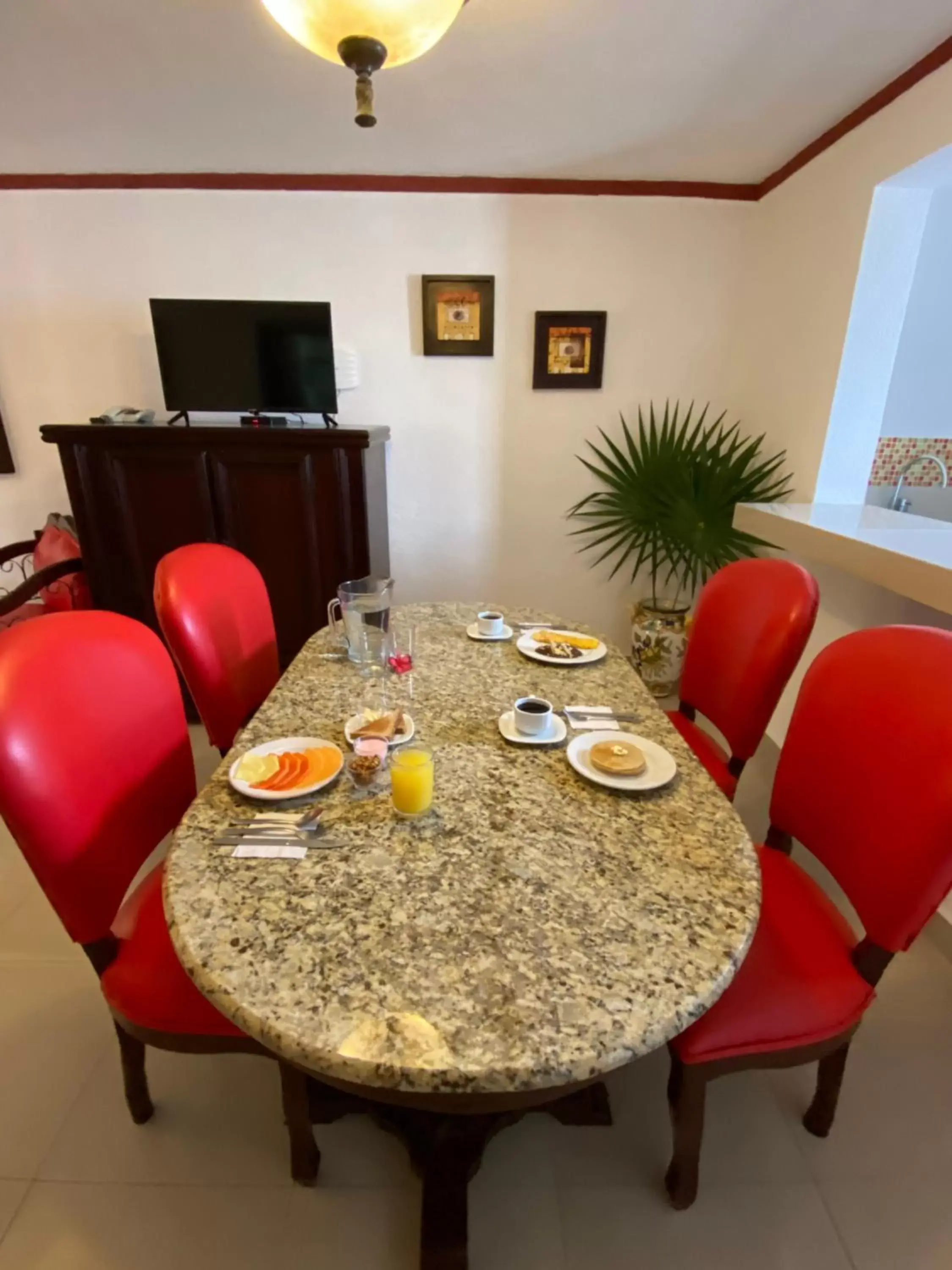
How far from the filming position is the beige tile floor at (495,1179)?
1.00m

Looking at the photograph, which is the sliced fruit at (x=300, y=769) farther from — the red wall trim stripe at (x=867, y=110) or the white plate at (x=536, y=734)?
the red wall trim stripe at (x=867, y=110)

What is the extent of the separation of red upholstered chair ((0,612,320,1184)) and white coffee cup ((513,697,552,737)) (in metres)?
0.64

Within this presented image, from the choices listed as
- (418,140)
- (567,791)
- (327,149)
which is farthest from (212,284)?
(567,791)

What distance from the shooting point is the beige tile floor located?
1005 mm

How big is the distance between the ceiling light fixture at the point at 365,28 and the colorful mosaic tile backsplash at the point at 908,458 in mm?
2145

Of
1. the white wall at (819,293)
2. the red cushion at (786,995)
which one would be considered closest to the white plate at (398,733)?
the red cushion at (786,995)

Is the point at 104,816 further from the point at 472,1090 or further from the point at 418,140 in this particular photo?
the point at 418,140

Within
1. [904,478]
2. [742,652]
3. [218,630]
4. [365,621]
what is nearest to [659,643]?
[904,478]

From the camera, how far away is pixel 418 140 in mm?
2139

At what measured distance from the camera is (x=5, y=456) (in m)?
2.71

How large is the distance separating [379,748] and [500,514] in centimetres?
207

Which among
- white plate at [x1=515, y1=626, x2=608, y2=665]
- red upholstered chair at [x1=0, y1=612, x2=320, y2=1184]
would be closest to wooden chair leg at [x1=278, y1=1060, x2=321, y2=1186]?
red upholstered chair at [x1=0, y1=612, x2=320, y2=1184]

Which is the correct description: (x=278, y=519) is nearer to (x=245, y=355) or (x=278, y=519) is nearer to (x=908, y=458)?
(x=245, y=355)

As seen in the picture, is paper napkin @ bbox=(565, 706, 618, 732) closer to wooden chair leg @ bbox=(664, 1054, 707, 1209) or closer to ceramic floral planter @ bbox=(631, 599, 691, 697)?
wooden chair leg @ bbox=(664, 1054, 707, 1209)
